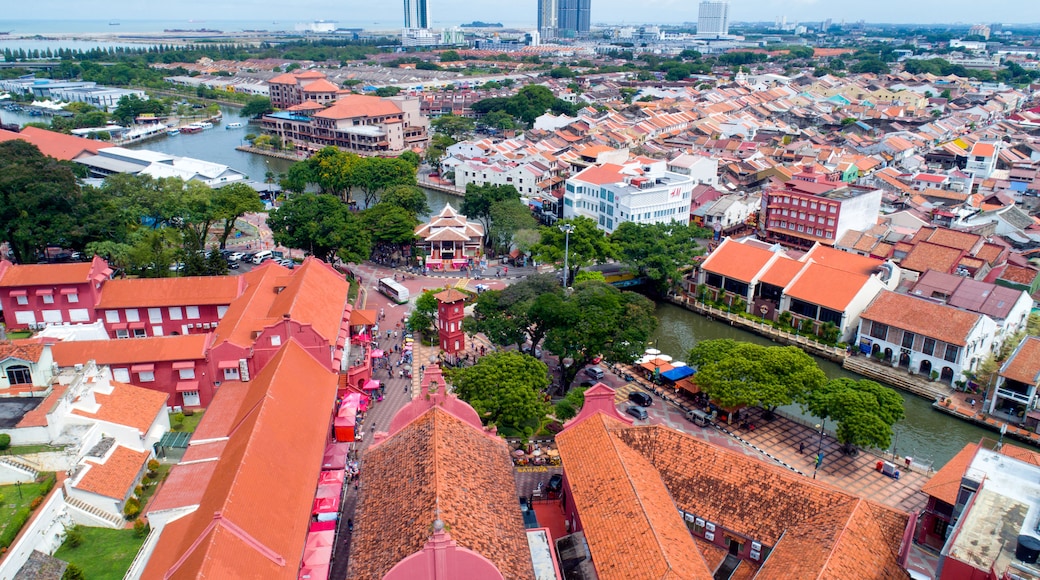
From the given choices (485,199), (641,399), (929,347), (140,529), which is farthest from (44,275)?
(929,347)

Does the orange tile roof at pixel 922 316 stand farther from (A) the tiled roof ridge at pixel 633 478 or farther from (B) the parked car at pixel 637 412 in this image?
(A) the tiled roof ridge at pixel 633 478

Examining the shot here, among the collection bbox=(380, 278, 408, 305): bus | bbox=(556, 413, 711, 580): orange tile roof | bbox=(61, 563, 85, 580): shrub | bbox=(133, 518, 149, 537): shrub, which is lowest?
bbox=(380, 278, 408, 305): bus

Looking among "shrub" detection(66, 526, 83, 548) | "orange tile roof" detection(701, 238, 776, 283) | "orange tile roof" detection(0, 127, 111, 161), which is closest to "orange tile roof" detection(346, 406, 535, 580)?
"shrub" detection(66, 526, 83, 548)

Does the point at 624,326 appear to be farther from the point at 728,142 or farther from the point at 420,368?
the point at 728,142

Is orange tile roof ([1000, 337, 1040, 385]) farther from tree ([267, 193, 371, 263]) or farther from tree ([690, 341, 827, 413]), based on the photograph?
tree ([267, 193, 371, 263])

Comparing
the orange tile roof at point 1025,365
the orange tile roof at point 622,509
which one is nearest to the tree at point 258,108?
the orange tile roof at point 622,509

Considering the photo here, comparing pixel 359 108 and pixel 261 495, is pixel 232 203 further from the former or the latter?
pixel 359 108
